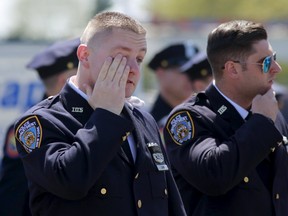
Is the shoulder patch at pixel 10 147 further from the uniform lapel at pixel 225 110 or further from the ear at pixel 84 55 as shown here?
the ear at pixel 84 55

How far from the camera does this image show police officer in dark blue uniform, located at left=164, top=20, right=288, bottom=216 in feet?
15.6

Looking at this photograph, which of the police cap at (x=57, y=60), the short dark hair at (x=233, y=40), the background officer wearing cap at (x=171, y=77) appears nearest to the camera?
the short dark hair at (x=233, y=40)

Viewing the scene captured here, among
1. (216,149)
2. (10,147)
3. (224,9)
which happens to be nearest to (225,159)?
(216,149)

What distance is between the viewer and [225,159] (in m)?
4.73

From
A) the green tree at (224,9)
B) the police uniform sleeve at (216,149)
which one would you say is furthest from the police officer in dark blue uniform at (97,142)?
the green tree at (224,9)

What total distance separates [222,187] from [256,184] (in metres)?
0.22

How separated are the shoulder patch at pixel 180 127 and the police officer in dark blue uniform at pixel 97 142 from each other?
0.46 metres

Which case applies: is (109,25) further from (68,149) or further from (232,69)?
(232,69)

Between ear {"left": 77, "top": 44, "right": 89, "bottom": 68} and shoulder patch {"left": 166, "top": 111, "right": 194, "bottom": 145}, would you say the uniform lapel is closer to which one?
shoulder patch {"left": 166, "top": 111, "right": 194, "bottom": 145}

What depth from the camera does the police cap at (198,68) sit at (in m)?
7.37

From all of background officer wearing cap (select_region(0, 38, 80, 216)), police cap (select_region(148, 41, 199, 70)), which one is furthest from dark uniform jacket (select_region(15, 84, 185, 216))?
police cap (select_region(148, 41, 199, 70))

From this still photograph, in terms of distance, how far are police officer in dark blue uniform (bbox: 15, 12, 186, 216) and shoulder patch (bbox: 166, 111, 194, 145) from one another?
1.52 feet

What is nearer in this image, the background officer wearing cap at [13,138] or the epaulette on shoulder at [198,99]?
the epaulette on shoulder at [198,99]

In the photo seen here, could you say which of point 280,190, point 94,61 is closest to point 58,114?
point 94,61
